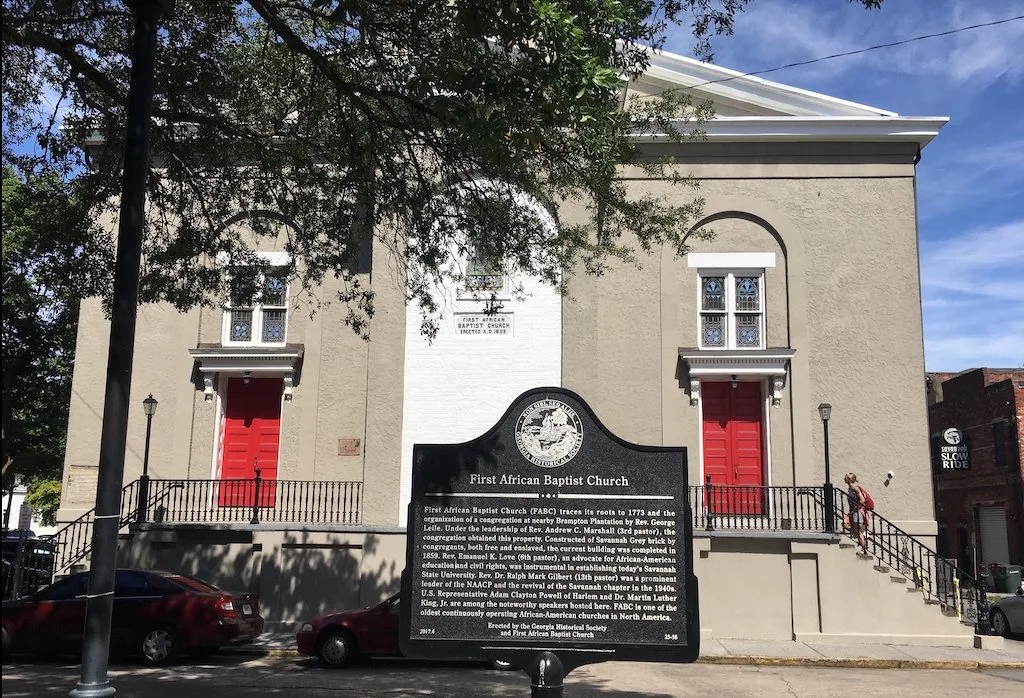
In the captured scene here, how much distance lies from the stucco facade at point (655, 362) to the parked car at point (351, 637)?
403 cm

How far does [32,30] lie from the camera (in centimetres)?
985

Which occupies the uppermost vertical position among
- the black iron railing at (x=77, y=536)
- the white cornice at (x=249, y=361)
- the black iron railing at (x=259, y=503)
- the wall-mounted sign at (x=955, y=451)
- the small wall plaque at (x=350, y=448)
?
the white cornice at (x=249, y=361)

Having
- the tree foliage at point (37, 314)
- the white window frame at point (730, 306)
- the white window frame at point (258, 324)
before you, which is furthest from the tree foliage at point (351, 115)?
the white window frame at point (730, 306)

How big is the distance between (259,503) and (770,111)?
13835 millimetres

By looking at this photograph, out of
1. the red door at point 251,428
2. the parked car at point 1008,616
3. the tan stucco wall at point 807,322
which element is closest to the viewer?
the parked car at point 1008,616

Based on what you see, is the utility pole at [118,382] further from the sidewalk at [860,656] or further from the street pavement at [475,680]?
the sidewalk at [860,656]

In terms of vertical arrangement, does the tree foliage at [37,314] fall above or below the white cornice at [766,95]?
below

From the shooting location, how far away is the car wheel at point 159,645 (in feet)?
42.5

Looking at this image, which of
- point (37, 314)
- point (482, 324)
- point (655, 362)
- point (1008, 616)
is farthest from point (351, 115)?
point (37, 314)

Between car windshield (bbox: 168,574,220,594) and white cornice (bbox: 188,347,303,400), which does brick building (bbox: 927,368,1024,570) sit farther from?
car windshield (bbox: 168,574,220,594)

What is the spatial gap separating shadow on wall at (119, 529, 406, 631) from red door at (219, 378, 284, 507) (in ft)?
5.98

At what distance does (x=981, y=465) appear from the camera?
31359 millimetres

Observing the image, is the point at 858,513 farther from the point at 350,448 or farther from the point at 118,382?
the point at 118,382

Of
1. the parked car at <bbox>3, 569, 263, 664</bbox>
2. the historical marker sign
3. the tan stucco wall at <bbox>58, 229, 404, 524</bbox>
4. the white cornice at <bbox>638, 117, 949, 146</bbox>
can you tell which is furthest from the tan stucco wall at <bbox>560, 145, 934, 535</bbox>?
the historical marker sign
